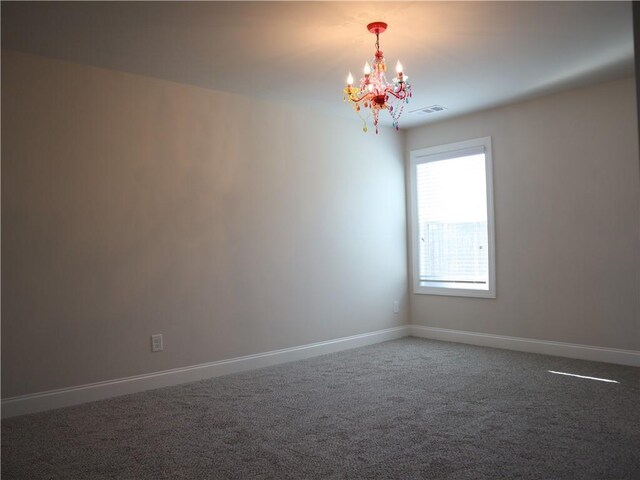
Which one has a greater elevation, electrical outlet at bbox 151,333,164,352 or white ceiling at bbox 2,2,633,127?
white ceiling at bbox 2,2,633,127

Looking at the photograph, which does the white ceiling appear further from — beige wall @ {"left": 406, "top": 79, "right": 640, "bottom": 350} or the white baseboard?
the white baseboard

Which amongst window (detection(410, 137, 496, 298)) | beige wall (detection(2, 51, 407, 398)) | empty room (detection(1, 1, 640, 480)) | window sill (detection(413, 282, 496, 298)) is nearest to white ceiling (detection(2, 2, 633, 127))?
empty room (detection(1, 1, 640, 480))

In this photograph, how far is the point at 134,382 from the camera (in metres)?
4.14

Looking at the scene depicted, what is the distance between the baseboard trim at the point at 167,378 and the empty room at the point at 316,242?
0.02m

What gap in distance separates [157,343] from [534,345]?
3.60m

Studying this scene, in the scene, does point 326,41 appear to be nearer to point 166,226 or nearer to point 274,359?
point 166,226

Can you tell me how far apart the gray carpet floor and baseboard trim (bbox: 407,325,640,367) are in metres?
0.14

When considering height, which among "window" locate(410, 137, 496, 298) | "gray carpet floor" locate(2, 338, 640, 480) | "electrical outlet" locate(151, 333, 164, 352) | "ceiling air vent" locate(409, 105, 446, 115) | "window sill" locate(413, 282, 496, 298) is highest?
"ceiling air vent" locate(409, 105, 446, 115)

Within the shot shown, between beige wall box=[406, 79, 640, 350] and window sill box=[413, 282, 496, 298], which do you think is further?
window sill box=[413, 282, 496, 298]

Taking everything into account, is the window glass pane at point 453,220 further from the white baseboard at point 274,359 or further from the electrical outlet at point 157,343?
the electrical outlet at point 157,343

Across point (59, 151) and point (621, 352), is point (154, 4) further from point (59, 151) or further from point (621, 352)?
point (621, 352)

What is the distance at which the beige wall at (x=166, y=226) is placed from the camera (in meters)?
3.72

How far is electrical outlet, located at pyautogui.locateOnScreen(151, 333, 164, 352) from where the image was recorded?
168 inches

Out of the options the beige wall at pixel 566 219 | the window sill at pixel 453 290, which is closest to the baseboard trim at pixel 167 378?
the window sill at pixel 453 290
